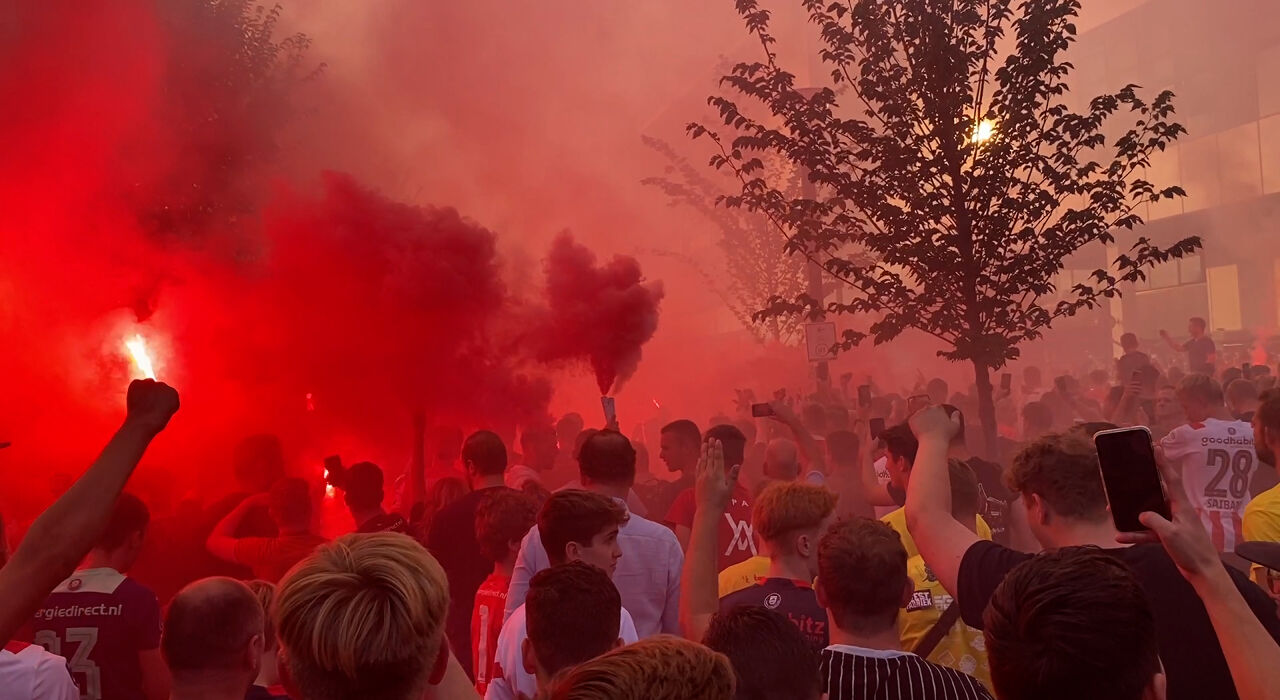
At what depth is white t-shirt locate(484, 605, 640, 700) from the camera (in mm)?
3463

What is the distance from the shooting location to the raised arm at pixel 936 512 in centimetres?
298

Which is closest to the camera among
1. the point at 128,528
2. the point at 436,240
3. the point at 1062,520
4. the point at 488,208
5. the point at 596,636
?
the point at 596,636

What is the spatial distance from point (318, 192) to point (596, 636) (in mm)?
9889

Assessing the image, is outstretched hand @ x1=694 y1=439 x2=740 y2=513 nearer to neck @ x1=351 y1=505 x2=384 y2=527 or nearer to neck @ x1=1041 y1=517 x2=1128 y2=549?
neck @ x1=1041 y1=517 x2=1128 y2=549

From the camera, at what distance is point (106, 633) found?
12.8ft

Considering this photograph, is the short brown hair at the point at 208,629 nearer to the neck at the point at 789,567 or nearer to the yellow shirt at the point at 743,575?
the neck at the point at 789,567

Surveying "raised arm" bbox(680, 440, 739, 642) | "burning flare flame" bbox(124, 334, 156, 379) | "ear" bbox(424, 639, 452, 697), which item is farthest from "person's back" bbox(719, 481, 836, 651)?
"burning flare flame" bbox(124, 334, 156, 379)

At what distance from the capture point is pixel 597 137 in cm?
2050

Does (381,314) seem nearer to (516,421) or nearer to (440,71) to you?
(516,421)

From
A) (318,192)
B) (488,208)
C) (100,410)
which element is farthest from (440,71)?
(100,410)

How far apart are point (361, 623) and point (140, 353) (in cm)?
1048

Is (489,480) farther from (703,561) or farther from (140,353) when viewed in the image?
(140,353)

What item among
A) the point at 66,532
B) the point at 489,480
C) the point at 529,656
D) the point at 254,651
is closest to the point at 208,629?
the point at 254,651

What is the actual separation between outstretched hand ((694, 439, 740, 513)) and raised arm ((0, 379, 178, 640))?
74.5 inches
